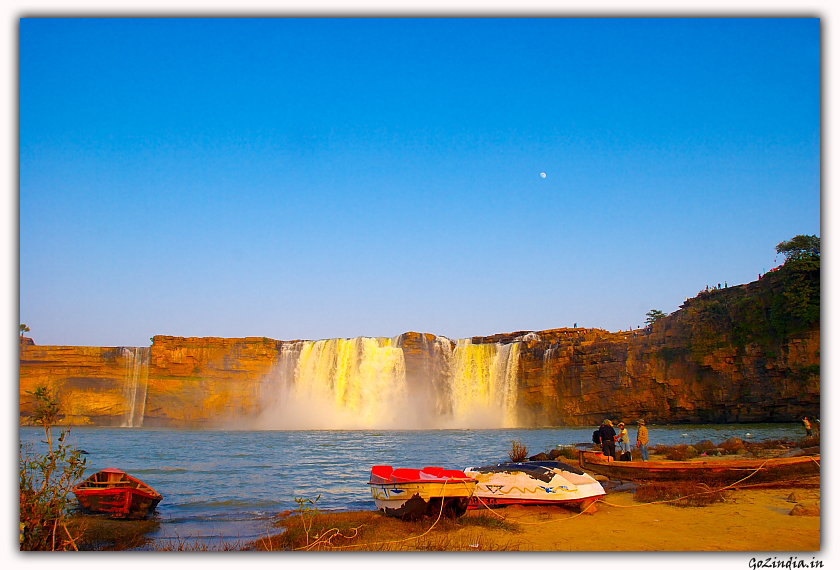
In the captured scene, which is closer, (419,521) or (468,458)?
(419,521)

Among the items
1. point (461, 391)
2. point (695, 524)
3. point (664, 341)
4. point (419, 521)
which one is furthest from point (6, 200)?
point (461, 391)

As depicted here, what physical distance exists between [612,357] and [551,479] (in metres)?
37.5

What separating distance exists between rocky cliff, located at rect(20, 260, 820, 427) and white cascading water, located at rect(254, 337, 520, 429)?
123 mm

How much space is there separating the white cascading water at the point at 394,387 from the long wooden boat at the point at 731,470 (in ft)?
124

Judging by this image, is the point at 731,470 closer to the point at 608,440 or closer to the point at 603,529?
the point at 608,440

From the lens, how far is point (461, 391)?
50.5 meters

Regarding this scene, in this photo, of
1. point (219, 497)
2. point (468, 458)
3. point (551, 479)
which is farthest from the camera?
point (468, 458)

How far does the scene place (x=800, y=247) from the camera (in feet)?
128

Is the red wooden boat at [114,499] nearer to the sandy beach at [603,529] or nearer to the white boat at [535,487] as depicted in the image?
the sandy beach at [603,529]

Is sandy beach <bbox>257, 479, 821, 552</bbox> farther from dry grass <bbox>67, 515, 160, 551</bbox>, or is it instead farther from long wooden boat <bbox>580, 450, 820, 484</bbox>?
dry grass <bbox>67, 515, 160, 551</bbox>

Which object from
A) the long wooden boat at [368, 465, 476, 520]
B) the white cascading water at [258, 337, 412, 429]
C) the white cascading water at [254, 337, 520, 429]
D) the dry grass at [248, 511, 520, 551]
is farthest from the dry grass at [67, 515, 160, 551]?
the white cascading water at [258, 337, 412, 429]

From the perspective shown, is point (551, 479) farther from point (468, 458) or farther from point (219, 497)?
point (468, 458)

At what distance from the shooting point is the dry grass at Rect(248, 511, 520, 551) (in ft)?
23.7

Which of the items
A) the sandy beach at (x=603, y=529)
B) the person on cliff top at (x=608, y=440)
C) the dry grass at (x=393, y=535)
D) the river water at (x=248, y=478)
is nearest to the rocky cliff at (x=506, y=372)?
the river water at (x=248, y=478)
